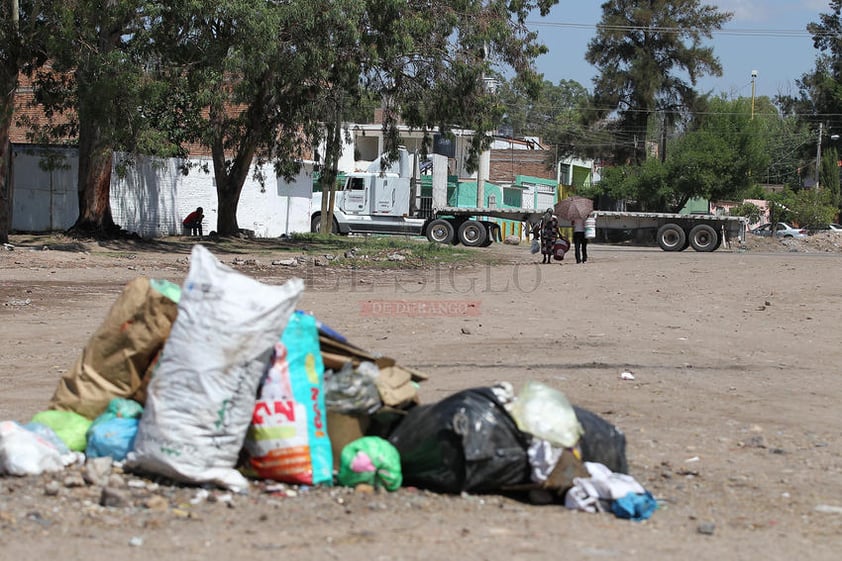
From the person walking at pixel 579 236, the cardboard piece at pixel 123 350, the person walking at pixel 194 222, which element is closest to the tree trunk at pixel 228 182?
the person walking at pixel 194 222

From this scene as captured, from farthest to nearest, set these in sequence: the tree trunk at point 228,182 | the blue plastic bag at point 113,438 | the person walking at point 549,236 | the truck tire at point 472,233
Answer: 1. the truck tire at point 472,233
2. the tree trunk at point 228,182
3. the person walking at point 549,236
4. the blue plastic bag at point 113,438

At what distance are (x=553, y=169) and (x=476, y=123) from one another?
46678 millimetres

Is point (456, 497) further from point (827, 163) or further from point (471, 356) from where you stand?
point (827, 163)

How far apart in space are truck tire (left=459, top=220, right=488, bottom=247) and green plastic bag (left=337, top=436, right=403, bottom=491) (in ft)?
94.3

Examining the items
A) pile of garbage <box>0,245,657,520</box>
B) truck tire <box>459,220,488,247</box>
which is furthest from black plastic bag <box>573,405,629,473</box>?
truck tire <box>459,220,488,247</box>

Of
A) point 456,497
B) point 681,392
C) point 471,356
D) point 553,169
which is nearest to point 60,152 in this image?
point 471,356

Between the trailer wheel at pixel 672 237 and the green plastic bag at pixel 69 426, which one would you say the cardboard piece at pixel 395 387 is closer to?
the green plastic bag at pixel 69 426

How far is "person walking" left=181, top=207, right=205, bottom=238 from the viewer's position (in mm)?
31047

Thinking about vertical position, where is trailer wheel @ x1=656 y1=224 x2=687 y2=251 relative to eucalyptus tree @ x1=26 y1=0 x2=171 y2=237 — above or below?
below

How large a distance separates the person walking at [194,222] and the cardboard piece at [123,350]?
2628 centimetres

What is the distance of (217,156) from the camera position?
28844mm

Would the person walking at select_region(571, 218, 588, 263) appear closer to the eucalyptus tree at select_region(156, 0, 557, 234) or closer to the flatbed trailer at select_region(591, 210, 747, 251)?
the eucalyptus tree at select_region(156, 0, 557, 234)

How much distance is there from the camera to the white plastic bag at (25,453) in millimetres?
4848

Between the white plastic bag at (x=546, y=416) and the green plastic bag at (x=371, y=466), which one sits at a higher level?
the white plastic bag at (x=546, y=416)
